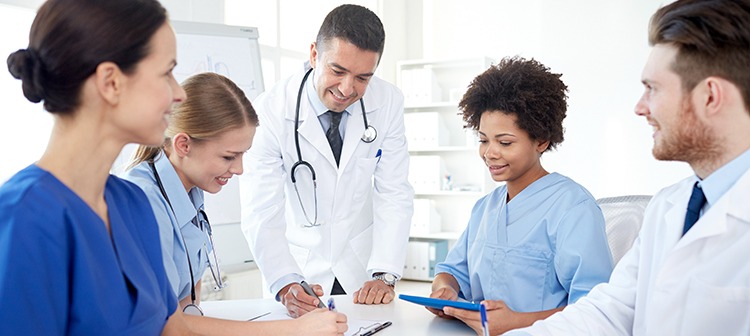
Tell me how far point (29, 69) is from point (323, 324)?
0.69m

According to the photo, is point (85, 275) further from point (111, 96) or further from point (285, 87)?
point (285, 87)

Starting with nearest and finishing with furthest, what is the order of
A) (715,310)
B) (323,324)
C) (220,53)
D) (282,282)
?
(715,310) → (323,324) → (282,282) → (220,53)

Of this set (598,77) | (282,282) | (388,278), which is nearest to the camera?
(282,282)

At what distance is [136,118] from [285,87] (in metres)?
1.17

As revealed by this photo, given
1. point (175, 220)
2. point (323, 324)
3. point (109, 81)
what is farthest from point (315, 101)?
point (109, 81)

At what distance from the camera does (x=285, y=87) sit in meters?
1.94

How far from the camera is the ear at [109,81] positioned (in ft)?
2.44

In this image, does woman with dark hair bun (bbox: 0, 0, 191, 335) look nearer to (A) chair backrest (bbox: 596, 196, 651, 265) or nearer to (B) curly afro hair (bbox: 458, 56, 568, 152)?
(B) curly afro hair (bbox: 458, 56, 568, 152)

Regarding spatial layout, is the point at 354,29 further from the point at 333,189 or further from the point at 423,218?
the point at 423,218

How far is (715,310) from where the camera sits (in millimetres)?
872

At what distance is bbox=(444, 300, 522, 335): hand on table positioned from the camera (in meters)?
1.20

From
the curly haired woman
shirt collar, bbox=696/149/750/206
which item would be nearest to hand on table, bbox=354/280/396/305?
the curly haired woman

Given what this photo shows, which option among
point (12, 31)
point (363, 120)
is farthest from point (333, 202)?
point (12, 31)

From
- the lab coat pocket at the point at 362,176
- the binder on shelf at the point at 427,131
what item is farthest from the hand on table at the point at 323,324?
the binder on shelf at the point at 427,131
